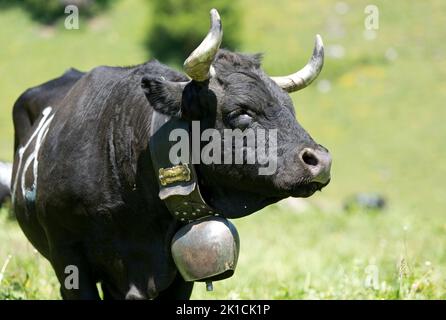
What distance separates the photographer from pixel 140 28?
173ft

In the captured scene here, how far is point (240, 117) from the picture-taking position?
5.51 meters

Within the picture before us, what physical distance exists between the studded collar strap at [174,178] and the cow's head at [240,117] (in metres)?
0.08

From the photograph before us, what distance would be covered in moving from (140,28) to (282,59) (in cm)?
1153

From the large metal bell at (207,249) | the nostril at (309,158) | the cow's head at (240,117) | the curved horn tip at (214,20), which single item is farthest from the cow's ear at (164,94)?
the nostril at (309,158)

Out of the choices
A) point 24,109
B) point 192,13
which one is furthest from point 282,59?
point 24,109

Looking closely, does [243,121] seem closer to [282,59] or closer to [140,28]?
[282,59]

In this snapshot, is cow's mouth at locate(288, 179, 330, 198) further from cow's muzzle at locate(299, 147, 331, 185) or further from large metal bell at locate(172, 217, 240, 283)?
large metal bell at locate(172, 217, 240, 283)

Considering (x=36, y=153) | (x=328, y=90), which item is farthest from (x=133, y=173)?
(x=328, y=90)

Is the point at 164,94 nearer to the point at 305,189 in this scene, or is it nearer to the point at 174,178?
the point at 174,178

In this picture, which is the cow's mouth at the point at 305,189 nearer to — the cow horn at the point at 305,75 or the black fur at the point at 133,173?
the black fur at the point at 133,173

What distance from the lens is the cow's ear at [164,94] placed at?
223 inches

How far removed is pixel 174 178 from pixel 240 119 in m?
0.55
